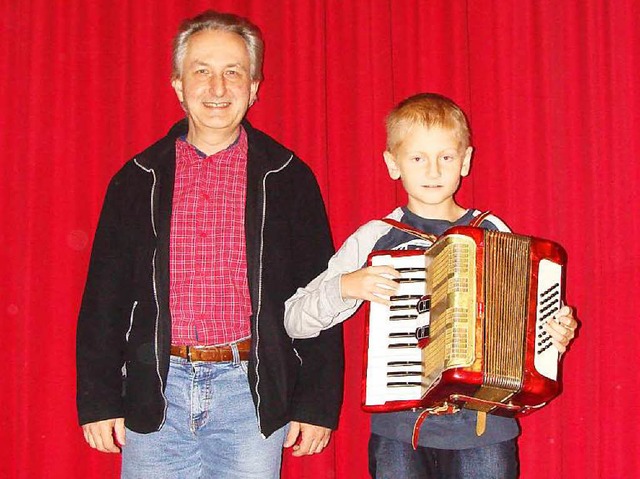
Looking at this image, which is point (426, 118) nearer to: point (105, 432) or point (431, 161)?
point (431, 161)

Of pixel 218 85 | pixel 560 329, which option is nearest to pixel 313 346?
pixel 560 329

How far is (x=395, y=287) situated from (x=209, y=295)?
0.57 meters

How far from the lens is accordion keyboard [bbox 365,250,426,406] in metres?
2.06

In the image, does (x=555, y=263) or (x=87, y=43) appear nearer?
(x=555, y=263)

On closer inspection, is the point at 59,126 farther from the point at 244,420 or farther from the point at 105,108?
the point at 244,420

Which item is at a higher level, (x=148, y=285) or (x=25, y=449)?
(x=148, y=285)

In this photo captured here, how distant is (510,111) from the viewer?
2951 millimetres

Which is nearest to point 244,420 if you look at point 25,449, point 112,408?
point 112,408

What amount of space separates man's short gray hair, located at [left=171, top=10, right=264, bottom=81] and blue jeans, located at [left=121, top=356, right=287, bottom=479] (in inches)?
36.8

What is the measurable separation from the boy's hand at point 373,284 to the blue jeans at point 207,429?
0.45 m

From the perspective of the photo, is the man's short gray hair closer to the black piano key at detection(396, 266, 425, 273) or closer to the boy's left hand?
the black piano key at detection(396, 266, 425, 273)

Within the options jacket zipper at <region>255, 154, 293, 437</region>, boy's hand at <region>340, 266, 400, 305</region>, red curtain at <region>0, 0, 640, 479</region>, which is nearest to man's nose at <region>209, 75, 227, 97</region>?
jacket zipper at <region>255, 154, 293, 437</region>

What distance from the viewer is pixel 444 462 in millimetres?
2143

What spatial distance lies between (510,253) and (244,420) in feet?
2.91
